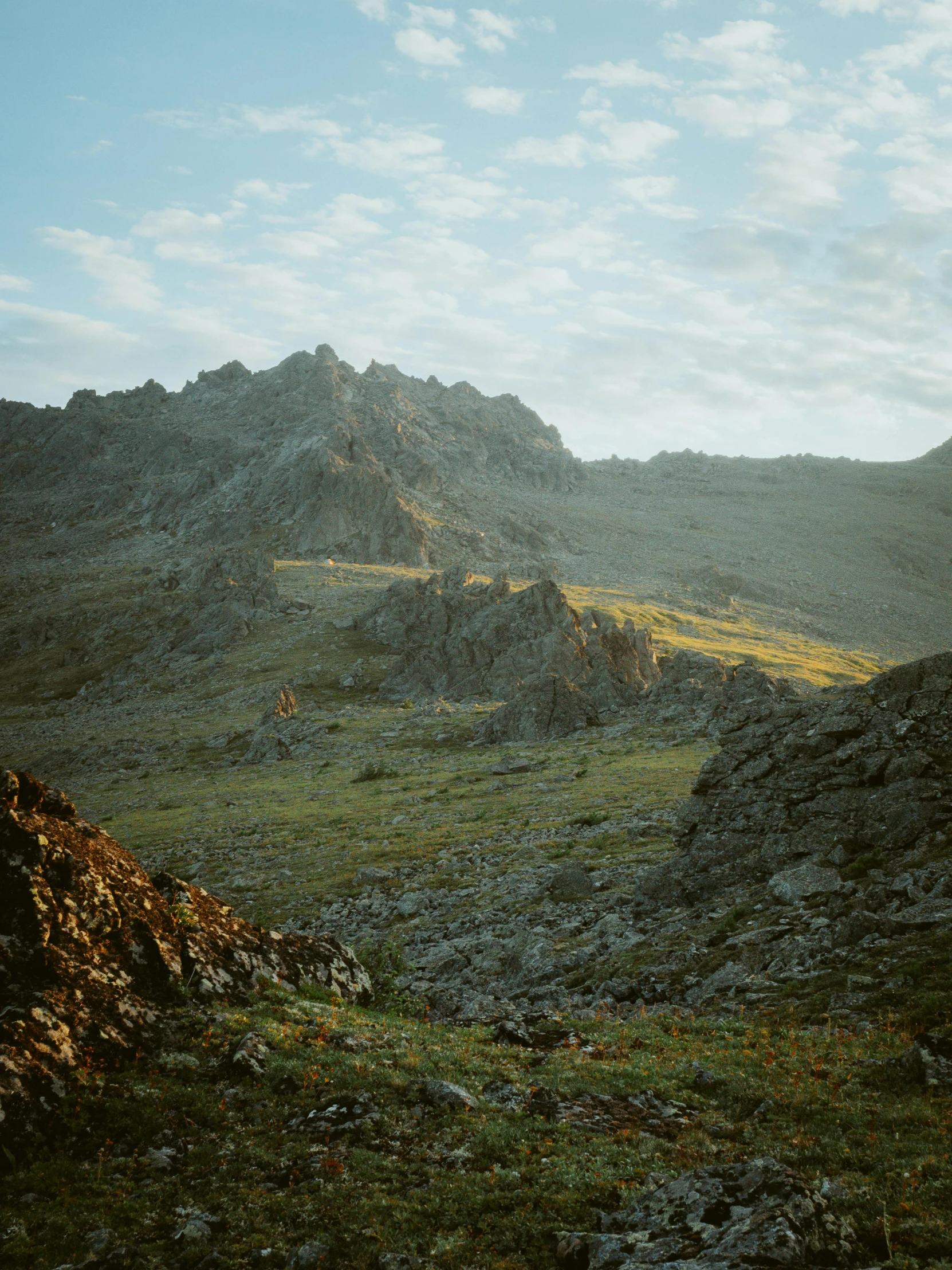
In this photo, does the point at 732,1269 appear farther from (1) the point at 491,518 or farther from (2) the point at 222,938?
(1) the point at 491,518

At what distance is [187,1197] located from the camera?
929cm

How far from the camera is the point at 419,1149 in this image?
10430 mm

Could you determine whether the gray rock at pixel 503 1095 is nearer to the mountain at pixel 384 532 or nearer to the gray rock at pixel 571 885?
the gray rock at pixel 571 885

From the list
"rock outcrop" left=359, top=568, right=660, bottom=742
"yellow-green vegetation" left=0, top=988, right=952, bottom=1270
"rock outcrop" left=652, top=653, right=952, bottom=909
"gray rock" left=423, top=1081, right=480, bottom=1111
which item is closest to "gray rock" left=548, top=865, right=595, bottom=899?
"rock outcrop" left=652, top=653, right=952, bottom=909

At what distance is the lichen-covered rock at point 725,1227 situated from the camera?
7562mm

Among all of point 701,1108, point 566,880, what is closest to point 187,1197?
point 701,1108

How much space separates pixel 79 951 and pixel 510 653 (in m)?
69.8

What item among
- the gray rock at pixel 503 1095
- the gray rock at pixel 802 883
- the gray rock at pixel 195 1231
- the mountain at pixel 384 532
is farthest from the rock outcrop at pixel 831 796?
the mountain at pixel 384 532

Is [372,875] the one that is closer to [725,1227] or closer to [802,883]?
[802,883]

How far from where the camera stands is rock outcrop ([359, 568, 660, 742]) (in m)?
63.6

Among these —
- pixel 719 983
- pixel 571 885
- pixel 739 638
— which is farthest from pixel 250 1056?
pixel 739 638

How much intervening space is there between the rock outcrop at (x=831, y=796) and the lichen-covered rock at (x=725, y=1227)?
1126 cm

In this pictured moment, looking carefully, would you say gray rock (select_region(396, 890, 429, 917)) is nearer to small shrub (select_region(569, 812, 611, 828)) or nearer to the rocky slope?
the rocky slope

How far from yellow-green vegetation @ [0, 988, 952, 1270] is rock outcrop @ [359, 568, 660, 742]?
158ft
